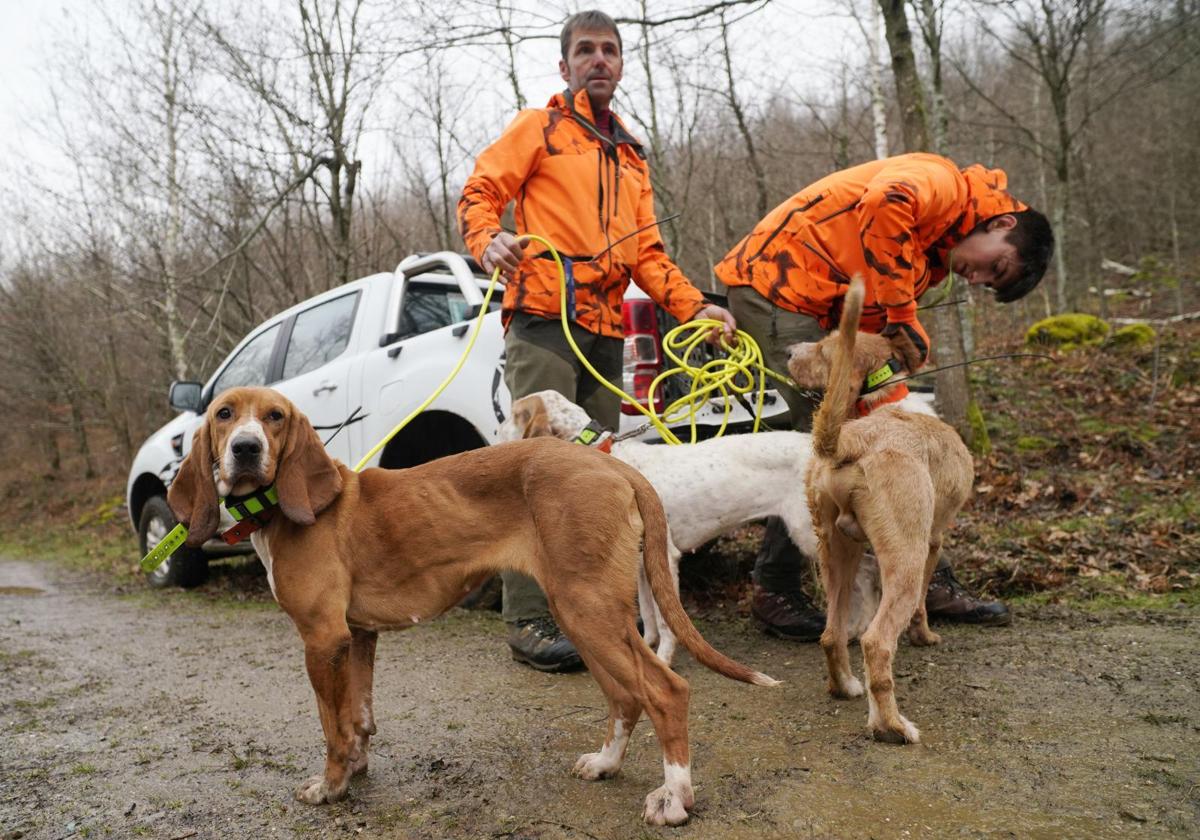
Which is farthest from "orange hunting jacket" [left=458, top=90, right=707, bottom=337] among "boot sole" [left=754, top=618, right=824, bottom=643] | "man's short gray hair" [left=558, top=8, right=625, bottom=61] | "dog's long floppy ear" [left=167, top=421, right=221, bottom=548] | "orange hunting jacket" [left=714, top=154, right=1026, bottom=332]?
"boot sole" [left=754, top=618, right=824, bottom=643]

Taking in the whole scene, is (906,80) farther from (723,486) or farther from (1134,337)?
(1134,337)

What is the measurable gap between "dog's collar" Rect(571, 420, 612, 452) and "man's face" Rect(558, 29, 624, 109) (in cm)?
163

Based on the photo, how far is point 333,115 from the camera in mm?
10648

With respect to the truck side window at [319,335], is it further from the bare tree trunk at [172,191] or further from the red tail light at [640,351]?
the bare tree trunk at [172,191]

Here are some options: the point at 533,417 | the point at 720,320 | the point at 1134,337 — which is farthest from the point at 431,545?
the point at 1134,337

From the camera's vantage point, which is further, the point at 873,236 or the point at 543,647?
the point at 543,647

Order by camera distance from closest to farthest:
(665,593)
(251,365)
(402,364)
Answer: (665,593) → (402,364) → (251,365)

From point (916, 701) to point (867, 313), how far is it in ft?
5.95

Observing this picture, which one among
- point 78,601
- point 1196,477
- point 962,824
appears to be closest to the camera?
point 962,824

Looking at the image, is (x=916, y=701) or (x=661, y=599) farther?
(x=916, y=701)

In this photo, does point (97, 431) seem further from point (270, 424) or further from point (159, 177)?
point (270, 424)

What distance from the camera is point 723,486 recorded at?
387 centimetres

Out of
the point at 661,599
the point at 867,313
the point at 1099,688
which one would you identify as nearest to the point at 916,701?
the point at 1099,688

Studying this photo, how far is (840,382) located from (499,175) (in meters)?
1.89
